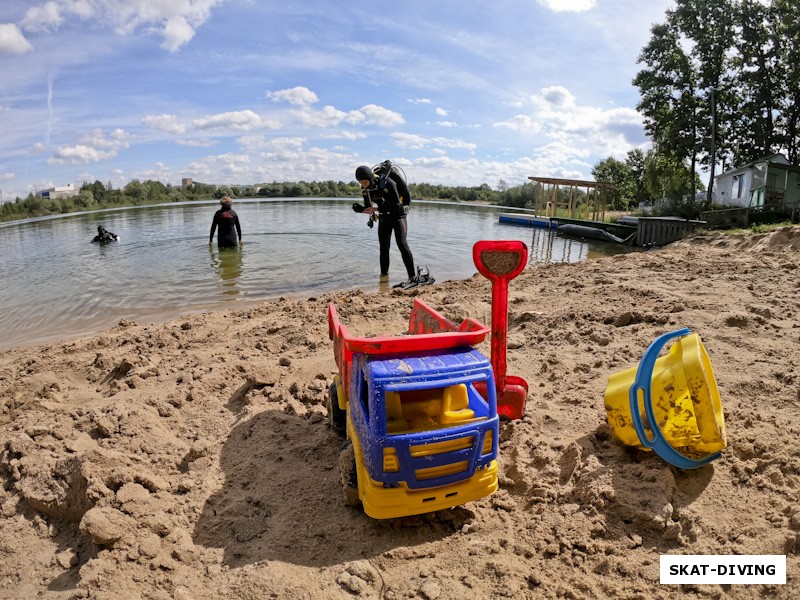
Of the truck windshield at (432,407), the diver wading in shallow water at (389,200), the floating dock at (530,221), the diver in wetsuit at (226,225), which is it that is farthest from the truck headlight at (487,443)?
the floating dock at (530,221)

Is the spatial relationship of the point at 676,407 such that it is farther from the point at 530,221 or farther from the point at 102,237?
the point at 530,221

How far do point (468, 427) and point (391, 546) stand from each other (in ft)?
2.43

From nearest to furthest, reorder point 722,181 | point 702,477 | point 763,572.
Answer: point 763,572 < point 702,477 < point 722,181

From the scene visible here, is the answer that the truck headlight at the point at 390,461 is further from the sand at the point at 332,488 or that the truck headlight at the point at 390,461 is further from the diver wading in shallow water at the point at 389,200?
the diver wading in shallow water at the point at 389,200

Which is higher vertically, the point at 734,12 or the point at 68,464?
the point at 734,12

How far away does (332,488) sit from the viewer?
9.52 feet

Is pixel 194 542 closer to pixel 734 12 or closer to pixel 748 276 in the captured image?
pixel 748 276

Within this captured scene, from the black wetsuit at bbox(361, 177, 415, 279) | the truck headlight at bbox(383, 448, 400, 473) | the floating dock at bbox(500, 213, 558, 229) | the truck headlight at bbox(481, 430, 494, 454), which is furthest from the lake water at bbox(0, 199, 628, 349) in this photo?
the floating dock at bbox(500, 213, 558, 229)

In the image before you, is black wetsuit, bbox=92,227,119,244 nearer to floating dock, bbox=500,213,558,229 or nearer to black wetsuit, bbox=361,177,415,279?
black wetsuit, bbox=361,177,415,279

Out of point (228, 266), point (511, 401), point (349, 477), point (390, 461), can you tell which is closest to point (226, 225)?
point (228, 266)

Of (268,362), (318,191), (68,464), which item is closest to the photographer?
(68,464)

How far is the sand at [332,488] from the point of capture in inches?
90.0

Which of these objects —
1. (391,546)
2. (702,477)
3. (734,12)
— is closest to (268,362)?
(391,546)

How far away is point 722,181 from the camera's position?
31406 mm
